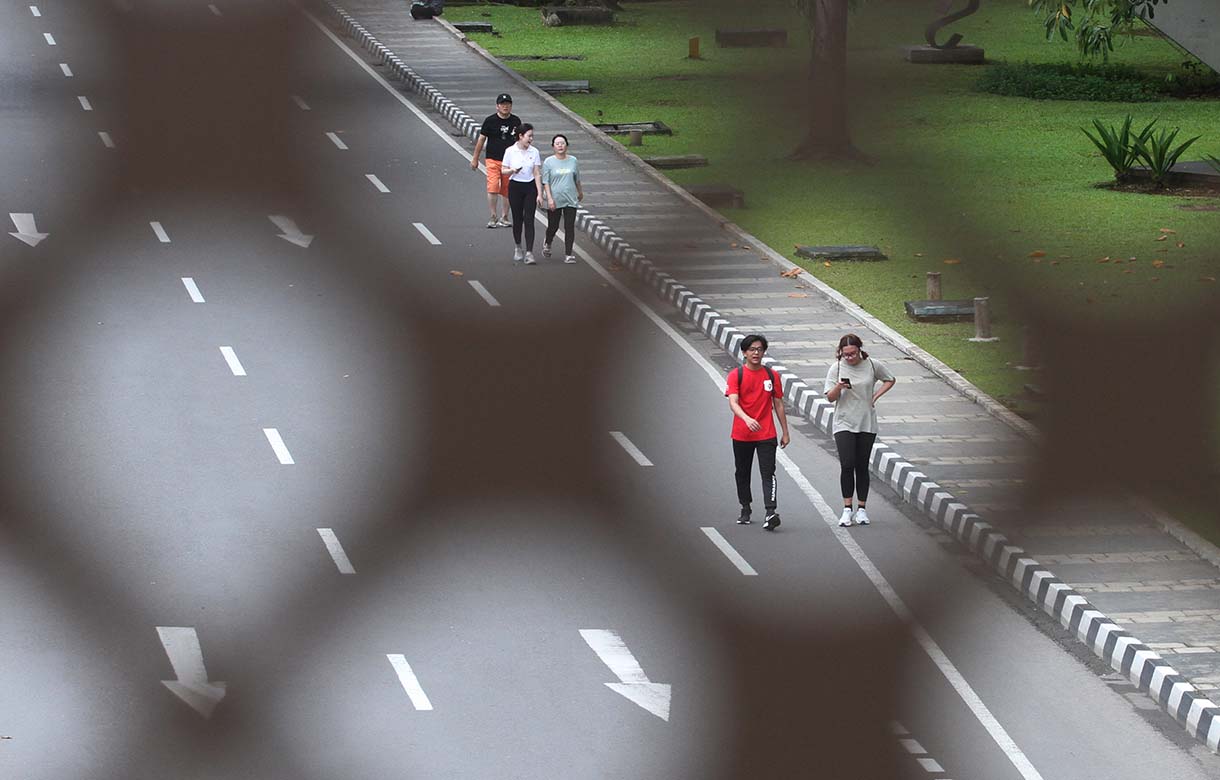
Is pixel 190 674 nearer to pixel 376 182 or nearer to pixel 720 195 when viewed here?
pixel 376 182

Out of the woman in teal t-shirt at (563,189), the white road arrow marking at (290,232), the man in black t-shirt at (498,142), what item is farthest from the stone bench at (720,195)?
the man in black t-shirt at (498,142)

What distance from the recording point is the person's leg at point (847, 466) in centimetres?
845

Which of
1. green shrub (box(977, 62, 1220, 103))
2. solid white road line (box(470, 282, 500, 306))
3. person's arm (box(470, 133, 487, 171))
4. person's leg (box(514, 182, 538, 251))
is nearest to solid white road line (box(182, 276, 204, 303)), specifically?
solid white road line (box(470, 282, 500, 306))

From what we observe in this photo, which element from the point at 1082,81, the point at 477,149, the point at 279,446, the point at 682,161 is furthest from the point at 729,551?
the point at 682,161

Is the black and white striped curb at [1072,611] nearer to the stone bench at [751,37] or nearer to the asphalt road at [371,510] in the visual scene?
the asphalt road at [371,510]

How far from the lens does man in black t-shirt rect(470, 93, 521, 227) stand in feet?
39.8

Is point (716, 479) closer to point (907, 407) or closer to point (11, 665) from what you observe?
point (907, 407)

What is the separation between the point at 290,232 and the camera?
65.0 inches

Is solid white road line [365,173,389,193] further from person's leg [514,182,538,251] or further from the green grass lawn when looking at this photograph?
person's leg [514,182,538,251]

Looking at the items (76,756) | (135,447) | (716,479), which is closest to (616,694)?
(76,756)

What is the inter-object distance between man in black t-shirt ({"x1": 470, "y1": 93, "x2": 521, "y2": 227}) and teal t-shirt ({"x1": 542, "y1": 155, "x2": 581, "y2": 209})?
385cm

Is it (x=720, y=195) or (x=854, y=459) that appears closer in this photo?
(x=720, y=195)

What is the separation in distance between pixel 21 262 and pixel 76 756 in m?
4.36

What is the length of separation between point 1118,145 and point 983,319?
0.46 metres
